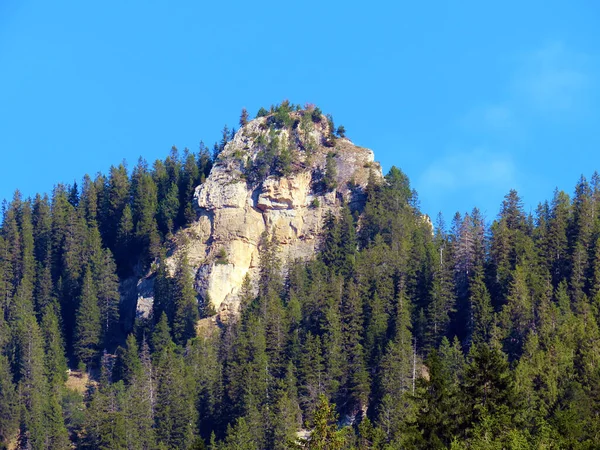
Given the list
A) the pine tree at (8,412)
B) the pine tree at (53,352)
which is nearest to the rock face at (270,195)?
the pine tree at (53,352)

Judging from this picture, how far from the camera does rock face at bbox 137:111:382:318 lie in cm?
12650

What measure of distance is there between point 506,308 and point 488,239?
15973 millimetres

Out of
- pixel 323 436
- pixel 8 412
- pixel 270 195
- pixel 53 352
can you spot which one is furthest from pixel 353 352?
pixel 323 436

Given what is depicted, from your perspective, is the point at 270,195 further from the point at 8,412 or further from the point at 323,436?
the point at 323,436

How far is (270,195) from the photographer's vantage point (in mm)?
128750

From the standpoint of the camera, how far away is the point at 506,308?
100 m

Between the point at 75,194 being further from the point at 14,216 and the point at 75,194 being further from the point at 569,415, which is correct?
the point at 569,415

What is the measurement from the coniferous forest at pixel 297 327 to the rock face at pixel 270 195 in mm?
2134

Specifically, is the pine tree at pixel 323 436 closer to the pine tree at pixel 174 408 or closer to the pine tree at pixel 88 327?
the pine tree at pixel 174 408

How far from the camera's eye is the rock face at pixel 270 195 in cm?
12650

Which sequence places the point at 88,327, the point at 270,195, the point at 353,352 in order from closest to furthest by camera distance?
the point at 353,352 < the point at 88,327 < the point at 270,195

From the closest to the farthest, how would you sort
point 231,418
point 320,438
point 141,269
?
point 320,438, point 231,418, point 141,269

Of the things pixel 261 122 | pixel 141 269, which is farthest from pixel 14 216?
pixel 261 122

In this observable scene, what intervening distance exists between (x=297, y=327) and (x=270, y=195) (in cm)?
2266
